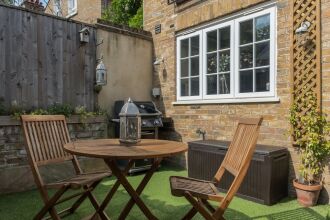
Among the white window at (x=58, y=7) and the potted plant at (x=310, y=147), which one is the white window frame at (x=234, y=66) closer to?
the potted plant at (x=310, y=147)

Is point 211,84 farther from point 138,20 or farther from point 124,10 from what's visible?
point 124,10

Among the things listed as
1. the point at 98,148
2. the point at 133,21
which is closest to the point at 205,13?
the point at 98,148

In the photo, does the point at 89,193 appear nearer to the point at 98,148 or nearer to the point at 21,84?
the point at 98,148

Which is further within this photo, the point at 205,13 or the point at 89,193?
the point at 205,13

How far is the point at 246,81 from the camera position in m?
4.88

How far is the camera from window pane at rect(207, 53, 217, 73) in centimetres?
545

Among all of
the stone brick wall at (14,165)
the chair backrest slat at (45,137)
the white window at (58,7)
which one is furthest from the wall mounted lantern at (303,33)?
the white window at (58,7)

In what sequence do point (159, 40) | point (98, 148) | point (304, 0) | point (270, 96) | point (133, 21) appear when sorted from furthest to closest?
point (133, 21) → point (159, 40) → point (270, 96) → point (304, 0) → point (98, 148)

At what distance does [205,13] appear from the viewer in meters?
5.54

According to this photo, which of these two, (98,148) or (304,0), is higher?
(304,0)

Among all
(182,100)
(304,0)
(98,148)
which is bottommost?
(98,148)

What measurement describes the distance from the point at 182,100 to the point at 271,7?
95.6 inches

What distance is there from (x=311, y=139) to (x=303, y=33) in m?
1.42

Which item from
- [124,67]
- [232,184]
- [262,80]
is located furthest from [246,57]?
[232,184]
